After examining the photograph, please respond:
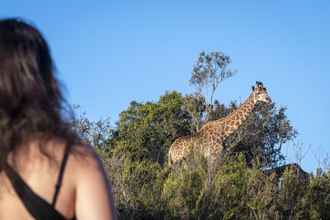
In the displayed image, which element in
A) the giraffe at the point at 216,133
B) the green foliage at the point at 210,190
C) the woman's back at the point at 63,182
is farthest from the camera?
the giraffe at the point at 216,133

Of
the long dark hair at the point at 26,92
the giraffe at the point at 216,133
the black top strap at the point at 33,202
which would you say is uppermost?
the giraffe at the point at 216,133

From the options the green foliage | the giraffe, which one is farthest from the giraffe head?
the green foliage

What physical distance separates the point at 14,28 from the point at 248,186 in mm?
9133

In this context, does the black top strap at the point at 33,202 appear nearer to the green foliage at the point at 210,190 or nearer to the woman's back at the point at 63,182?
the woman's back at the point at 63,182

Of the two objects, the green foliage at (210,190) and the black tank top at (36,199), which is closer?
the black tank top at (36,199)

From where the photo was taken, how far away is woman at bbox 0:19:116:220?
193 centimetres

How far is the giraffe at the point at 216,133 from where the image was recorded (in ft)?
52.1

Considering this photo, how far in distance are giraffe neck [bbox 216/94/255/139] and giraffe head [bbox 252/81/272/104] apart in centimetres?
12

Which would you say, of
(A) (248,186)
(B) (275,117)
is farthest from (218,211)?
(B) (275,117)

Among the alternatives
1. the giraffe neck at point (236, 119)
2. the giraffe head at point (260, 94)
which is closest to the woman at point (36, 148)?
the giraffe neck at point (236, 119)

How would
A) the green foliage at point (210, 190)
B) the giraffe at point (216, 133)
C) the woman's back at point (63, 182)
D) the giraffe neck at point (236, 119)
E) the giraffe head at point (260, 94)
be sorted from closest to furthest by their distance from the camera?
the woman's back at point (63, 182) → the green foliage at point (210, 190) → the giraffe at point (216, 133) → the giraffe neck at point (236, 119) → the giraffe head at point (260, 94)

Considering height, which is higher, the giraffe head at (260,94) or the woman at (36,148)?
the giraffe head at (260,94)

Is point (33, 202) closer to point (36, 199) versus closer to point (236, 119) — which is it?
point (36, 199)

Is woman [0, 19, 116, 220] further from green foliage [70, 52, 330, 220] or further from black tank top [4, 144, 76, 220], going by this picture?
green foliage [70, 52, 330, 220]
